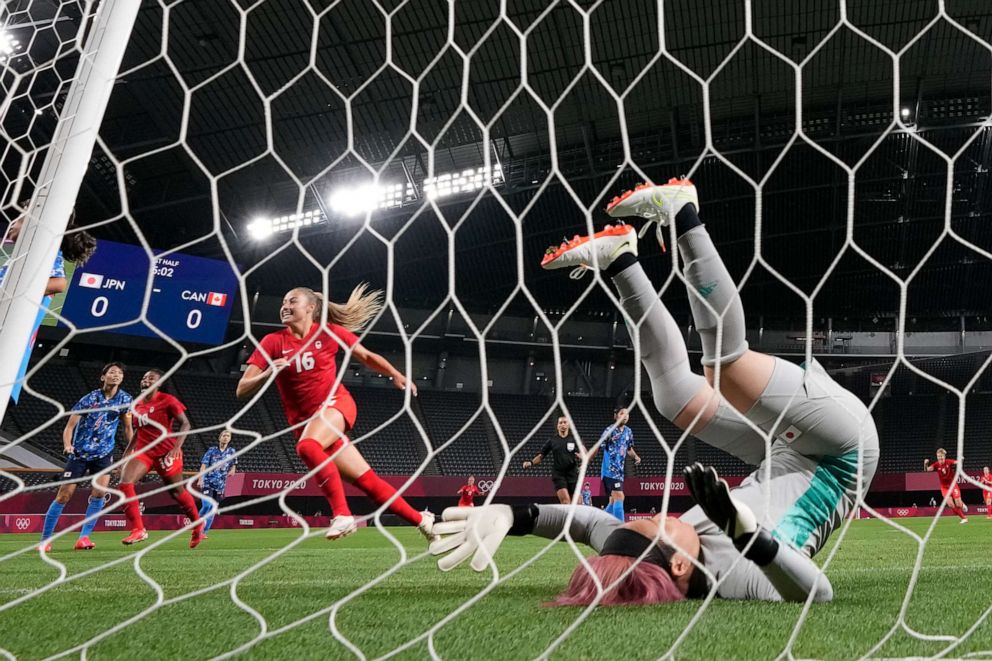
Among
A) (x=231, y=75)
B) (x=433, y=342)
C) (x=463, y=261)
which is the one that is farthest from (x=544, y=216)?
(x=231, y=75)

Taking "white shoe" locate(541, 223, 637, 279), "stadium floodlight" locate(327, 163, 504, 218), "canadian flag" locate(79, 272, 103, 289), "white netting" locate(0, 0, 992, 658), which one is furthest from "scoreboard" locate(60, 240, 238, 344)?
"white shoe" locate(541, 223, 637, 279)

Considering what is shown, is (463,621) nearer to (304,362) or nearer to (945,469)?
(304,362)

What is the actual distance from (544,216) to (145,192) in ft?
25.3

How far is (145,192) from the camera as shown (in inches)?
517

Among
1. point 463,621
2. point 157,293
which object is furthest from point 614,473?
point 157,293

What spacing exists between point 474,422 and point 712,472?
13.9m

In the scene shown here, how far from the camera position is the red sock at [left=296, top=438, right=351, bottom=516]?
2.97 m

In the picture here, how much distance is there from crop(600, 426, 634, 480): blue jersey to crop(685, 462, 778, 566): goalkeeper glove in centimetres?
578

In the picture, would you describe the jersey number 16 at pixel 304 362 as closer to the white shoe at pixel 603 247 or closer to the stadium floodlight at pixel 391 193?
the white shoe at pixel 603 247

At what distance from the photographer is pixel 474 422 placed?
49.4 ft

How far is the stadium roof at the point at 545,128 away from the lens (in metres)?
9.52

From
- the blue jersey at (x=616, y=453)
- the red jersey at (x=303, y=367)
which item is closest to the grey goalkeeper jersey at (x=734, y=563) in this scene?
the red jersey at (x=303, y=367)

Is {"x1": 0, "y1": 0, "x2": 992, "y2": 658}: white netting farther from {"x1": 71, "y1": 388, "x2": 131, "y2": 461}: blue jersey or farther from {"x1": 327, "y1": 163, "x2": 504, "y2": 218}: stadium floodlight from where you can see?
{"x1": 71, "y1": 388, "x2": 131, "y2": 461}: blue jersey

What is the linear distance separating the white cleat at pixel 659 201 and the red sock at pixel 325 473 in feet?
5.25
